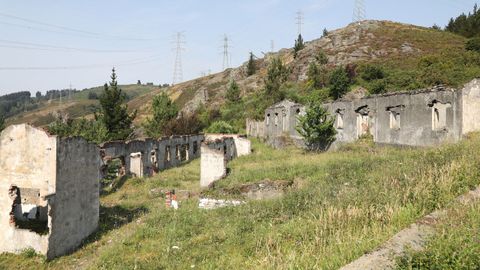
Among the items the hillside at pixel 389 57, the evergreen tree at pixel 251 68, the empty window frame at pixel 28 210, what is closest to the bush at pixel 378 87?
the hillside at pixel 389 57

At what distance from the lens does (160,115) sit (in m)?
42.2

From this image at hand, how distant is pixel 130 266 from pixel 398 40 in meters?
62.5

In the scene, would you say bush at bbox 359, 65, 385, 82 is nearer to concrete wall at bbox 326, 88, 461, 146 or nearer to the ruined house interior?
concrete wall at bbox 326, 88, 461, 146

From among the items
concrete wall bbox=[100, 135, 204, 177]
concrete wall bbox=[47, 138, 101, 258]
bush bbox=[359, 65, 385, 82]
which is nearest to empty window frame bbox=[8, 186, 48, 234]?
concrete wall bbox=[47, 138, 101, 258]

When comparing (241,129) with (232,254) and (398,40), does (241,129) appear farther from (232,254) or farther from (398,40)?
(232,254)

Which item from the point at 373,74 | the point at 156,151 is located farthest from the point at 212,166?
the point at 373,74

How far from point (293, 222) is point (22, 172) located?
849 cm

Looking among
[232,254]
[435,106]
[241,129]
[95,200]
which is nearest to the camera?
[232,254]

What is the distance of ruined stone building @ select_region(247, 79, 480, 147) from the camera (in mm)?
16344

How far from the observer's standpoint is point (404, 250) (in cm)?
474

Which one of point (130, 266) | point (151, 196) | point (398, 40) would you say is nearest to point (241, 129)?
point (151, 196)

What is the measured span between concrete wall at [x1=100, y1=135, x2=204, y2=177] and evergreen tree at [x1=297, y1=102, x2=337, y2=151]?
967cm

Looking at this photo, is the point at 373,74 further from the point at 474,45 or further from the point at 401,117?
the point at 401,117

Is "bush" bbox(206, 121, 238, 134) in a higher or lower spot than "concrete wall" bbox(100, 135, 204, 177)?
higher
